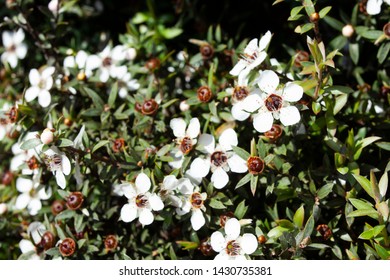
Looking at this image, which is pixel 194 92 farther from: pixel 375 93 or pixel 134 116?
pixel 375 93

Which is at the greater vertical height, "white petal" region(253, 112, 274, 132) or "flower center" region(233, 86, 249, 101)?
"white petal" region(253, 112, 274, 132)

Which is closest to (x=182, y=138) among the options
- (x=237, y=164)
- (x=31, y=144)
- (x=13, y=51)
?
(x=237, y=164)

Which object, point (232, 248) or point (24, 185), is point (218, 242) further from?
point (24, 185)

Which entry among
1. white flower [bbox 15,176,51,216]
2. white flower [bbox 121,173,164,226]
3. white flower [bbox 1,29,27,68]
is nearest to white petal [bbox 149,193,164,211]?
white flower [bbox 121,173,164,226]

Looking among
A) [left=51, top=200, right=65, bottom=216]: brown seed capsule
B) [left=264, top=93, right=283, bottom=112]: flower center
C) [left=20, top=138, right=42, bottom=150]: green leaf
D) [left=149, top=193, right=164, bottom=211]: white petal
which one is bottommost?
[left=51, top=200, right=65, bottom=216]: brown seed capsule

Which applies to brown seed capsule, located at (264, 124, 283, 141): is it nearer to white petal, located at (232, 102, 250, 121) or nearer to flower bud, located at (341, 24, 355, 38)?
white petal, located at (232, 102, 250, 121)

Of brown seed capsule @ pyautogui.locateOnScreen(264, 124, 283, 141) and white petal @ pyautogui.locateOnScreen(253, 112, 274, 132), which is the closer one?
white petal @ pyautogui.locateOnScreen(253, 112, 274, 132)
